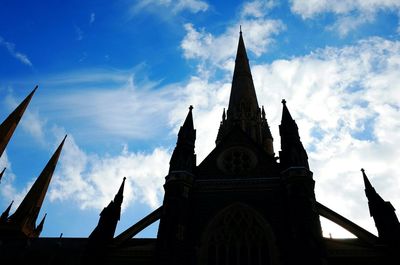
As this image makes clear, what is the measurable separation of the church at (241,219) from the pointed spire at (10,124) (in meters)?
23.1

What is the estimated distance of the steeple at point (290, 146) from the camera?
17406 millimetres

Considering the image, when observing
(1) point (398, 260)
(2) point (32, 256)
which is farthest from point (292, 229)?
(2) point (32, 256)

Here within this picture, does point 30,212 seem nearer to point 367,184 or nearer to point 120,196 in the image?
point 120,196

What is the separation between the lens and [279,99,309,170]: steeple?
17406mm

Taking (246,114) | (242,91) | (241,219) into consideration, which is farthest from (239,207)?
(242,91)

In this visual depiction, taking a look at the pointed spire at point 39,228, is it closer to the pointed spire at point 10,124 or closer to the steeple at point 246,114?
the pointed spire at point 10,124

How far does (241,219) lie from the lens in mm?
16156

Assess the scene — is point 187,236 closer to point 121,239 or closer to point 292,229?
point 121,239

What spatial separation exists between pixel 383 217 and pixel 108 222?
13635 millimetres

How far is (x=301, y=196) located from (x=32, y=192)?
37.9 metres

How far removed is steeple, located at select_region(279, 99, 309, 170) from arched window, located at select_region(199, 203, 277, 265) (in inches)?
137

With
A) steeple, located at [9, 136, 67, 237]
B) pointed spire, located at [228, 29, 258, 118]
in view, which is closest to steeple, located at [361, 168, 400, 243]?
pointed spire, located at [228, 29, 258, 118]

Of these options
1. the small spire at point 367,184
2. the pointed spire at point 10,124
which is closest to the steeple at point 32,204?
the pointed spire at point 10,124

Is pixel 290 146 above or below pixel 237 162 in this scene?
above
